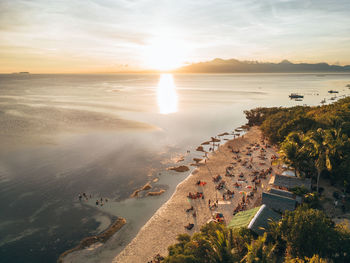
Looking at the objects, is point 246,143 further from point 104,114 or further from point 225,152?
point 104,114

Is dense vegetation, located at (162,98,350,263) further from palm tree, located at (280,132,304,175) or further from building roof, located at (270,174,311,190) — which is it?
palm tree, located at (280,132,304,175)

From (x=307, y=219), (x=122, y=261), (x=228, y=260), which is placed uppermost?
(x=307, y=219)

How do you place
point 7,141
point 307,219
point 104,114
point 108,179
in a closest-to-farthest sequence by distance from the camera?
point 307,219 → point 108,179 → point 7,141 → point 104,114

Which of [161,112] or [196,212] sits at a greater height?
[161,112]

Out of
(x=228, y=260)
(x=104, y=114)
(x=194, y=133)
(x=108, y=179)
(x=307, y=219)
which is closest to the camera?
(x=228, y=260)

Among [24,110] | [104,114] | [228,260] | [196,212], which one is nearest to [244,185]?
[196,212]

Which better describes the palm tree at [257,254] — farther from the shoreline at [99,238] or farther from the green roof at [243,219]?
the shoreline at [99,238]
